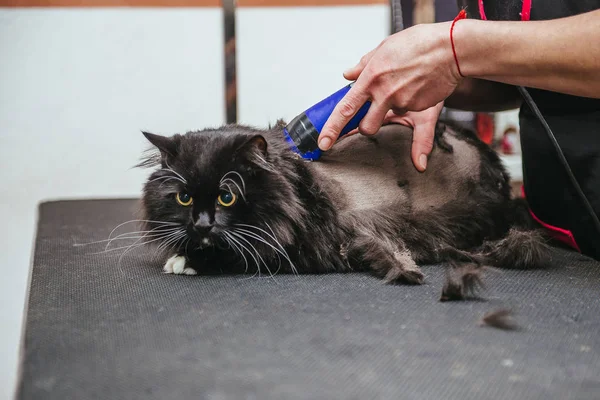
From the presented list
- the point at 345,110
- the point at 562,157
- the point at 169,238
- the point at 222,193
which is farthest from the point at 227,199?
the point at 562,157

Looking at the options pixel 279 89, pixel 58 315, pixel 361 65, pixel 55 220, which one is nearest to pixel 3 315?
pixel 55 220

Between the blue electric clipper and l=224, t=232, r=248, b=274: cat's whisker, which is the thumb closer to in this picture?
the blue electric clipper

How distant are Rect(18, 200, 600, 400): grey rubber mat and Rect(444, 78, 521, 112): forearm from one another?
0.51 meters

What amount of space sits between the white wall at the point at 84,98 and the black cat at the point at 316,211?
119 cm

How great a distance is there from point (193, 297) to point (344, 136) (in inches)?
22.9

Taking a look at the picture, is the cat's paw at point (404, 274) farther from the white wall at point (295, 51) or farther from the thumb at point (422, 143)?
the white wall at point (295, 51)

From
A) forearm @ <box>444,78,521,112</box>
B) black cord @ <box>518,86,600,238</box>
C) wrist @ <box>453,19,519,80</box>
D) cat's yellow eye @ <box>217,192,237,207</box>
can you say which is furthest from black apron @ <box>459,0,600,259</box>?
cat's yellow eye @ <box>217,192,237,207</box>

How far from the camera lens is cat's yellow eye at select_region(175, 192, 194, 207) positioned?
3.99 ft

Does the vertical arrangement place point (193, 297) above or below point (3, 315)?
above

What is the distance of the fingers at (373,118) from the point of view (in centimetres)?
125

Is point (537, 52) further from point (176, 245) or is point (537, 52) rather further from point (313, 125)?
point (176, 245)

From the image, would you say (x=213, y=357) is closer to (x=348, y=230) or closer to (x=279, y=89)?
(x=348, y=230)

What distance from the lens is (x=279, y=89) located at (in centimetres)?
255

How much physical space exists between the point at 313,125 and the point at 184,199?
1.04 ft
